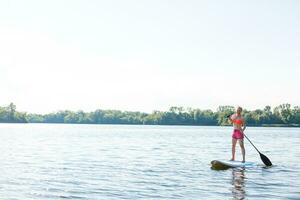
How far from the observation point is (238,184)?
15703 millimetres

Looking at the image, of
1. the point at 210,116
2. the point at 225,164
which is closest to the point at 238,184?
the point at 225,164

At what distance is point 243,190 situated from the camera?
14359 mm

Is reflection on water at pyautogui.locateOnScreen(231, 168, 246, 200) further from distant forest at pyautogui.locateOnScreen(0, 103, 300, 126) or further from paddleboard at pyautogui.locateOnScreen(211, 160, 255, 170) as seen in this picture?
distant forest at pyautogui.locateOnScreen(0, 103, 300, 126)

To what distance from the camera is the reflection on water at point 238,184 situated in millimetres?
13422

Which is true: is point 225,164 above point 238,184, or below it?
above

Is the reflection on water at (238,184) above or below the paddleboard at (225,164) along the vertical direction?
below

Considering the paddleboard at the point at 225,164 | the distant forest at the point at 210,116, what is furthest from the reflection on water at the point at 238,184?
the distant forest at the point at 210,116

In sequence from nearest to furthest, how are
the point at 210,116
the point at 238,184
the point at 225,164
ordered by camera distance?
the point at 238,184 → the point at 225,164 → the point at 210,116

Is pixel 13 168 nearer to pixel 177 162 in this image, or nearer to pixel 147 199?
pixel 177 162

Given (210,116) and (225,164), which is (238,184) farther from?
(210,116)

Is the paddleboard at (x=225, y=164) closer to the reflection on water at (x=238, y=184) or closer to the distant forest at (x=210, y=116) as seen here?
the reflection on water at (x=238, y=184)

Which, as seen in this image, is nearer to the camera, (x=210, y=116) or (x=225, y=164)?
(x=225, y=164)

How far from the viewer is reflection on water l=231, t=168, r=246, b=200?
44.0ft

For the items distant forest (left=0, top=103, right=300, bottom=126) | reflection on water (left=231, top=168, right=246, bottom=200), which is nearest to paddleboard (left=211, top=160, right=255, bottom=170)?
reflection on water (left=231, top=168, right=246, bottom=200)
